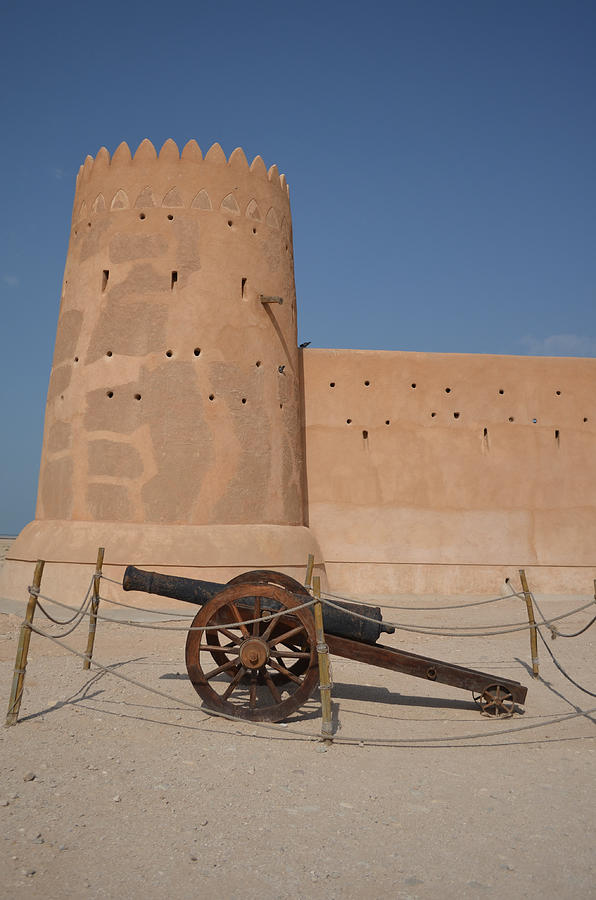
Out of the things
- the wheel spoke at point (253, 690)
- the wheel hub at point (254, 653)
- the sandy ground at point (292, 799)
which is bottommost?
the sandy ground at point (292, 799)

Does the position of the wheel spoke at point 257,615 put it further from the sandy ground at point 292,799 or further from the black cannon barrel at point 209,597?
the sandy ground at point 292,799

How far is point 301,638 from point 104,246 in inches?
315

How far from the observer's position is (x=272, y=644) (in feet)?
14.9

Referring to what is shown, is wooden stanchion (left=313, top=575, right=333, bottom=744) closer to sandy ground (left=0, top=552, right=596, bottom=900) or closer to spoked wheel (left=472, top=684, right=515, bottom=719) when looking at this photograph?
sandy ground (left=0, top=552, right=596, bottom=900)

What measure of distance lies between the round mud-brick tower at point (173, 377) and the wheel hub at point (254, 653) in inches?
200

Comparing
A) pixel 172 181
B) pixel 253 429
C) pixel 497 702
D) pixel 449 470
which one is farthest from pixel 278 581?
pixel 449 470

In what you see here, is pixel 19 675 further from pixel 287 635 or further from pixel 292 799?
pixel 292 799

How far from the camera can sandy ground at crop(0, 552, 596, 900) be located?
2.62m

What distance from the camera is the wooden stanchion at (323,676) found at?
4.27 metres

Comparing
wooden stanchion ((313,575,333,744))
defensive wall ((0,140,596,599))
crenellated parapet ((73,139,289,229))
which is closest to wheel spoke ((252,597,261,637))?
wooden stanchion ((313,575,333,744))

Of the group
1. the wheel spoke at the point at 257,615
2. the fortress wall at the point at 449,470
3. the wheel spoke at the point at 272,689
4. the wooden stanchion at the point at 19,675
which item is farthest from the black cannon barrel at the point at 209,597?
the fortress wall at the point at 449,470

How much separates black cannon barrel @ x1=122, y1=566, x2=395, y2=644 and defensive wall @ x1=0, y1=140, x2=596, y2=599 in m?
4.52

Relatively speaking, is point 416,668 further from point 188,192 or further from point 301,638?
point 188,192

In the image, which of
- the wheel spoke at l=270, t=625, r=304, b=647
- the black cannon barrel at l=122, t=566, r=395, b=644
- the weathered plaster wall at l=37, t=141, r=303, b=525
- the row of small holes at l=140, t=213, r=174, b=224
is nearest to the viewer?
the wheel spoke at l=270, t=625, r=304, b=647
